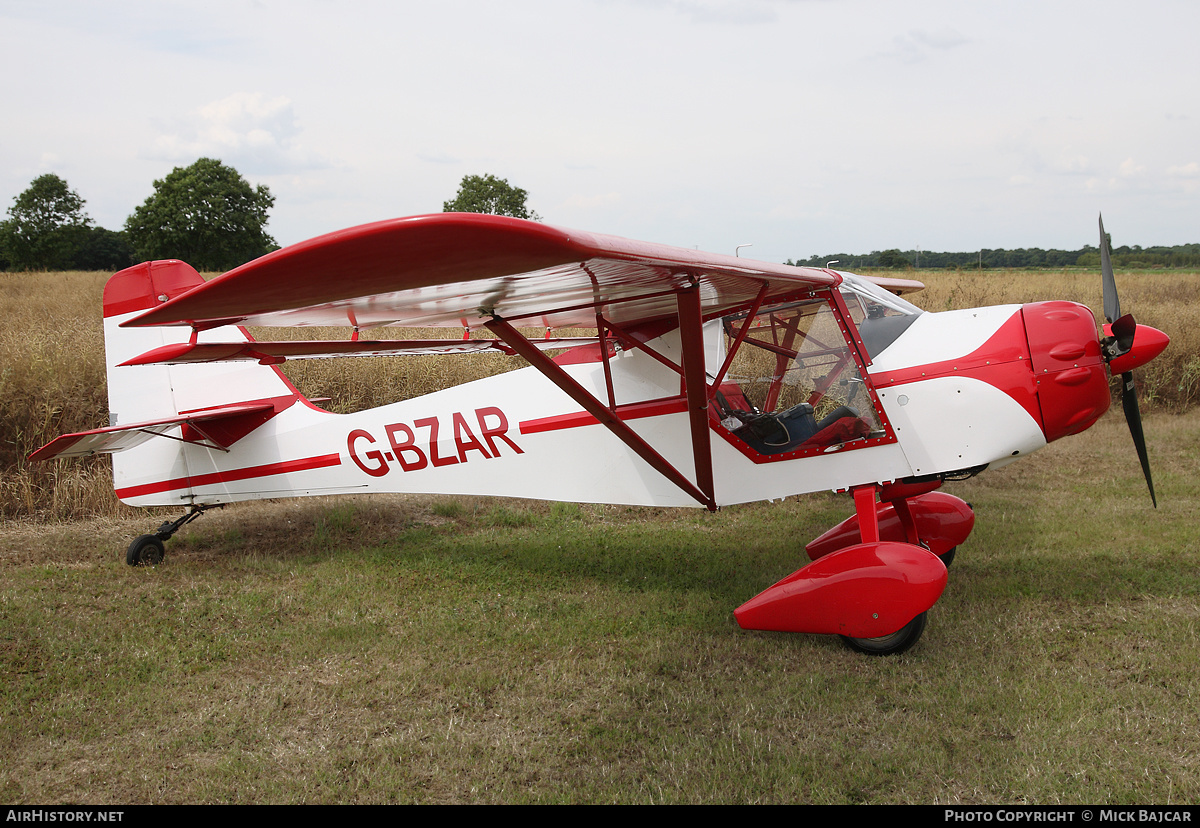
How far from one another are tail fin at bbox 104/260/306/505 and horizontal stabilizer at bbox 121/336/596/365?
1283 millimetres

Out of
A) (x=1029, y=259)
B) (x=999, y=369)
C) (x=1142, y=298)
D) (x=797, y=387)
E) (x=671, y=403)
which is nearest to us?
(x=999, y=369)

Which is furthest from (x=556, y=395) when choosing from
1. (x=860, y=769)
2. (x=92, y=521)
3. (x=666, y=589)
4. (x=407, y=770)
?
(x=92, y=521)

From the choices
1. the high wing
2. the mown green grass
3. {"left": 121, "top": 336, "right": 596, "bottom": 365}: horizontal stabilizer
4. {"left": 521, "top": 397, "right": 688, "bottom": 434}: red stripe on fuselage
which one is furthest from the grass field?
the high wing

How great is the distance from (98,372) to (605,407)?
6.97m

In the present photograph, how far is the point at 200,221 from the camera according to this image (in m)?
45.0

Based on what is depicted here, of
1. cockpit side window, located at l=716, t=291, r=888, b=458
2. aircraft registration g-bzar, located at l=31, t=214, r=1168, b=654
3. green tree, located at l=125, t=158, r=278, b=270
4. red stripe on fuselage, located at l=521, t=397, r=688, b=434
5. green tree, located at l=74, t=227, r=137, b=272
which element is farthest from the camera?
green tree, located at l=74, t=227, r=137, b=272

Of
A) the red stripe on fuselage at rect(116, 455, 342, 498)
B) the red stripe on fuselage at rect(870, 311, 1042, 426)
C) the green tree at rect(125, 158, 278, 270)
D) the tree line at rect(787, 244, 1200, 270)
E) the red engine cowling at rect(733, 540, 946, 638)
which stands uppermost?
the green tree at rect(125, 158, 278, 270)

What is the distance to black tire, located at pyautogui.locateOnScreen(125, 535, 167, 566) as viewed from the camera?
222 inches

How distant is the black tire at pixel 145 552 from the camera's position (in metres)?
5.65

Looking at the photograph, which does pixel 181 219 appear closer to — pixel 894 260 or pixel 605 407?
pixel 894 260

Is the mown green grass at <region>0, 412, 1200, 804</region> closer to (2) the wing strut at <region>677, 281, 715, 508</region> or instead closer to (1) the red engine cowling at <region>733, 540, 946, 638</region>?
(1) the red engine cowling at <region>733, 540, 946, 638</region>

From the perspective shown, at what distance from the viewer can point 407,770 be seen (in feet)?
10.1

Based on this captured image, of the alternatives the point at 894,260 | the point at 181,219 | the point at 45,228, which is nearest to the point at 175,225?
the point at 181,219

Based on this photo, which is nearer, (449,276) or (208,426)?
(449,276)
